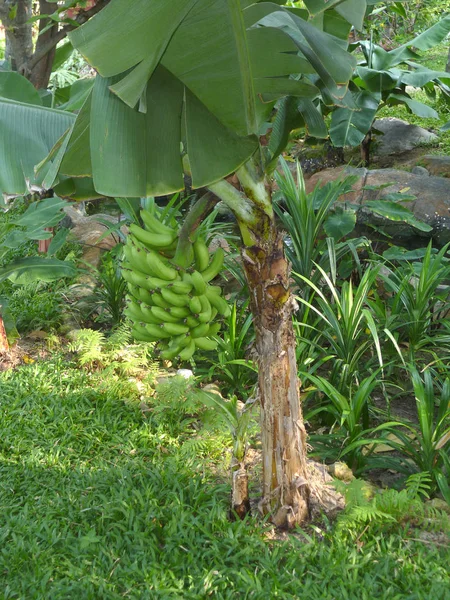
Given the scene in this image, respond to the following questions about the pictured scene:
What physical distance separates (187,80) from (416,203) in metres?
3.66

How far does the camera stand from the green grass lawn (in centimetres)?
217

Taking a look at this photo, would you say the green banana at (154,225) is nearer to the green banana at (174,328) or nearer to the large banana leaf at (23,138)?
the green banana at (174,328)

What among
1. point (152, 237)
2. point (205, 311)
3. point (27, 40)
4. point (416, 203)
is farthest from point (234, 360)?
point (27, 40)

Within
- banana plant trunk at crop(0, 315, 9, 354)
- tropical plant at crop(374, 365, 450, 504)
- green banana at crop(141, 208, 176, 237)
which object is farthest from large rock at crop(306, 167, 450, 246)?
green banana at crop(141, 208, 176, 237)

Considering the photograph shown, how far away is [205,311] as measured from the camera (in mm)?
2016

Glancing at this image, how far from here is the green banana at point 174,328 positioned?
2.01m

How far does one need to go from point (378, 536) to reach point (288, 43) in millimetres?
1691

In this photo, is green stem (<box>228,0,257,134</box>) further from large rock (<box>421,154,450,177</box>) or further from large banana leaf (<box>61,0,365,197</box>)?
large rock (<box>421,154,450,177</box>)

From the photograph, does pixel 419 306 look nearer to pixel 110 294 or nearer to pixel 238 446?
pixel 238 446

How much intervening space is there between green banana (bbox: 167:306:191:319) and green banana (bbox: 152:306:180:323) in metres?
0.01

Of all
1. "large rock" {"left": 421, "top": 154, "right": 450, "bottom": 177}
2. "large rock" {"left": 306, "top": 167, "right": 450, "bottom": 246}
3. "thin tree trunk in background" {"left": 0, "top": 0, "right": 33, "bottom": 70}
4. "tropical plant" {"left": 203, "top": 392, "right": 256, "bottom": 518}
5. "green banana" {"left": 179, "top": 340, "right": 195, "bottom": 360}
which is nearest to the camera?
"green banana" {"left": 179, "top": 340, "right": 195, "bottom": 360}

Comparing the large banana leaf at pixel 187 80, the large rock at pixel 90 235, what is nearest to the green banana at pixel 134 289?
the large banana leaf at pixel 187 80

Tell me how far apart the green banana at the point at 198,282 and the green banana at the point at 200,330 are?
0.46 feet

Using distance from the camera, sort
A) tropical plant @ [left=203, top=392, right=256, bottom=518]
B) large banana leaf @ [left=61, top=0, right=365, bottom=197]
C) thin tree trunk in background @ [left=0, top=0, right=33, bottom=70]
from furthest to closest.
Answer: thin tree trunk in background @ [left=0, top=0, right=33, bottom=70], tropical plant @ [left=203, top=392, right=256, bottom=518], large banana leaf @ [left=61, top=0, right=365, bottom=197]
